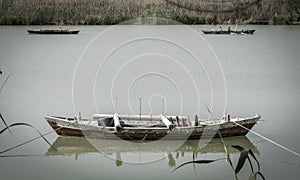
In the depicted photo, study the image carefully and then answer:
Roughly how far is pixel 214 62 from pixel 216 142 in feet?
23.2

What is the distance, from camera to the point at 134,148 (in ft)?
18.9

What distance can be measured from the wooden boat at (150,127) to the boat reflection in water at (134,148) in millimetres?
69

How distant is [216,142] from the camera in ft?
19.5

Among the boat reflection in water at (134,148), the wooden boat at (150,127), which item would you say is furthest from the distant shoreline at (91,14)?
the boat reflection in water at (134,148)

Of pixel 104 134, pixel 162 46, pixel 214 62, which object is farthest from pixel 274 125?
pixel 162 46

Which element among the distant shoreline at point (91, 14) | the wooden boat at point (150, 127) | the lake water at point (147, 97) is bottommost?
the distant shoreline at point (91, 14)

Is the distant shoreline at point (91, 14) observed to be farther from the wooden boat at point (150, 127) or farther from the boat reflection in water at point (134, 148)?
the boat reflection in water at point (134, 148)

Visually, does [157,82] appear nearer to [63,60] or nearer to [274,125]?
[274,125]

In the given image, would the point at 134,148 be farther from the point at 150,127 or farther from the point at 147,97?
the point at 147,97

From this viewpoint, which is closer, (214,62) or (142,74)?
(142,74)

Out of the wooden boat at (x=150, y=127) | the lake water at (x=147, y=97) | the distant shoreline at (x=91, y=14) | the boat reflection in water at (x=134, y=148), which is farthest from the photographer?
the distant shoreline at (x=91, y=14)

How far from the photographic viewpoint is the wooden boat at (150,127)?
19.0 feet

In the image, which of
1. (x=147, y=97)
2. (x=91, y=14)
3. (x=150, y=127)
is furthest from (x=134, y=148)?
(x=91, y=14)

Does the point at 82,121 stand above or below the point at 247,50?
above
